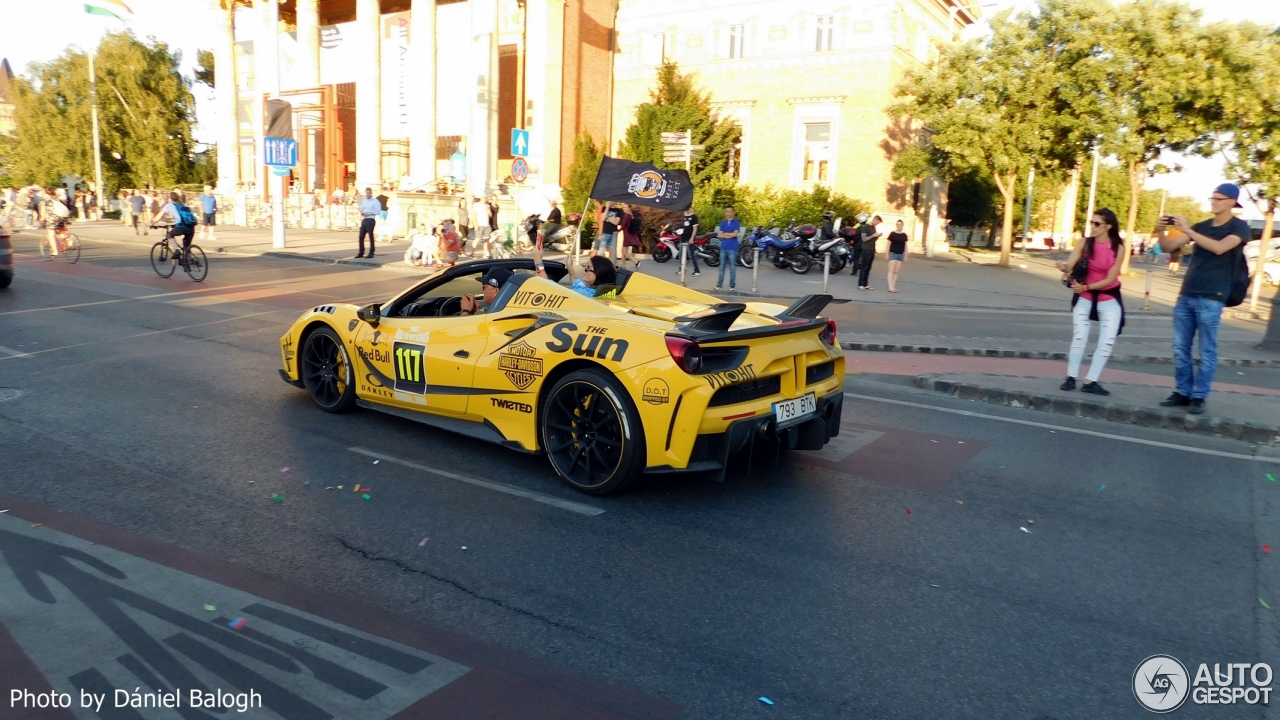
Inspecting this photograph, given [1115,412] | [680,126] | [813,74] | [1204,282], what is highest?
[813,74]

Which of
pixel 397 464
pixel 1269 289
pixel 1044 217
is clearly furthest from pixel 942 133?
pixel 1044 217

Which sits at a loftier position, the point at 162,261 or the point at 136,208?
the point at 136,208

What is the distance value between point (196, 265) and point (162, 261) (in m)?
1.08

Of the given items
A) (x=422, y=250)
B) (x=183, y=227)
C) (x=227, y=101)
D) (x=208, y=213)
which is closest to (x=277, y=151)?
(x=208, y=213)

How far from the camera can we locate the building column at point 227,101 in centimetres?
4259

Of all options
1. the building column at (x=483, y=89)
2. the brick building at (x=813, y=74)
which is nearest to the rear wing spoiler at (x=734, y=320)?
the building column at (x=483, y=89)

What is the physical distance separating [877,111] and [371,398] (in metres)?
31.2

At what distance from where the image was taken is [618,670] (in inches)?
134

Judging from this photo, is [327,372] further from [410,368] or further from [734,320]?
[734,320]

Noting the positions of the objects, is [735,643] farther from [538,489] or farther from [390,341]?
[390,341]

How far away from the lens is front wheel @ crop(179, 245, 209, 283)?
17.0 meters

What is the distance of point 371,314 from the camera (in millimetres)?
6832

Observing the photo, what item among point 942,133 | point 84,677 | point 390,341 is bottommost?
point 84,677

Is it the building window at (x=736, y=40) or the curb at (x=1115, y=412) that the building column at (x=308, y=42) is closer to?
the building window at (x=736, y=40)
